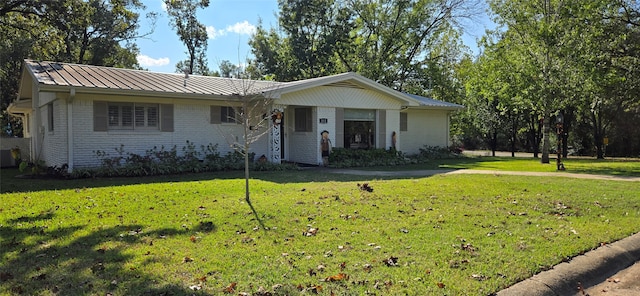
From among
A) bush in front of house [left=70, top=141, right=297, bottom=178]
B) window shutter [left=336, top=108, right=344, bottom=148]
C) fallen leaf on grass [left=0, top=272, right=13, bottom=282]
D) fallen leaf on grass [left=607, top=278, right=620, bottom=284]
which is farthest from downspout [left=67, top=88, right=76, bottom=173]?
fallen leaf on grass [left=607, top=278, right=620, bottom=284]

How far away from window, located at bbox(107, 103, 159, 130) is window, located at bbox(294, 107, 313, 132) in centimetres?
573

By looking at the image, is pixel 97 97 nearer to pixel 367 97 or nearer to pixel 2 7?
pixel 2 7

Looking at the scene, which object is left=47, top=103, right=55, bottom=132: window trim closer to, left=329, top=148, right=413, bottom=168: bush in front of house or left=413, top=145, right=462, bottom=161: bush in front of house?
left=329, top=148, right=413, bottom=168: bush in front of house

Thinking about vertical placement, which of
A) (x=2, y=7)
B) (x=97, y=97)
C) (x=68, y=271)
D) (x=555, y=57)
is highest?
(x=2, y=7)

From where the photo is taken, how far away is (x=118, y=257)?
475cm

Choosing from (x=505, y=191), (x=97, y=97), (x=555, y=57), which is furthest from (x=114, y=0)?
(x=555, y=57)

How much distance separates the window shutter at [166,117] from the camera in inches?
569

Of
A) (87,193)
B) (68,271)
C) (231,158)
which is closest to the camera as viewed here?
(68,271)

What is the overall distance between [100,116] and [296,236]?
10297mm

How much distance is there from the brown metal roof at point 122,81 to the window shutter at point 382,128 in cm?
608

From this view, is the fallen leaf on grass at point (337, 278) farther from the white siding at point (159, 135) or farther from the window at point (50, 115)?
the window at point (50, 115)

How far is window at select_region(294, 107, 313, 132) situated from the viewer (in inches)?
677

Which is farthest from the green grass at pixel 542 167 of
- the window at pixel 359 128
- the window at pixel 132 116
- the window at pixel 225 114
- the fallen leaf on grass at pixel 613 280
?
the fallen leaf on grass at pixel 613 280

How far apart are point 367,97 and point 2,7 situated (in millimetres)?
13570
